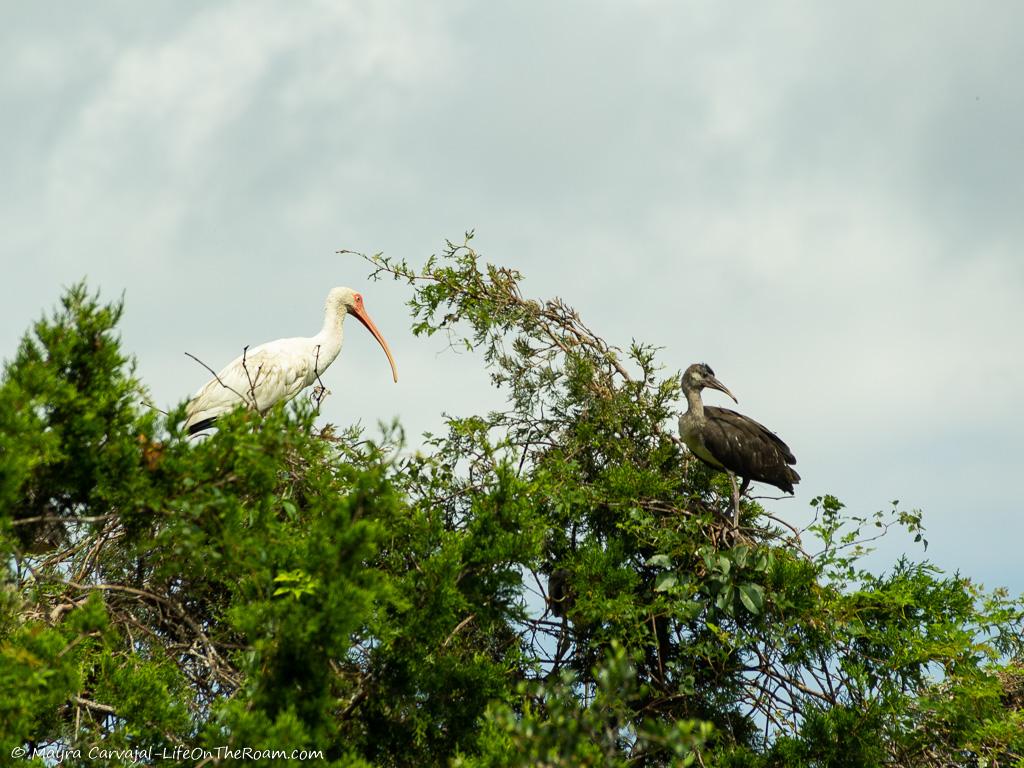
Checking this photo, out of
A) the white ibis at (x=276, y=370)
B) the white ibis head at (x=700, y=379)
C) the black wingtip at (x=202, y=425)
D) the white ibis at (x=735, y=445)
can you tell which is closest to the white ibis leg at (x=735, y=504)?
the white ibis at (x=735, y=445)

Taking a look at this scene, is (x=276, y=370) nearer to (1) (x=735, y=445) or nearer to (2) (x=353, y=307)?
(2) (x=353, y=307)

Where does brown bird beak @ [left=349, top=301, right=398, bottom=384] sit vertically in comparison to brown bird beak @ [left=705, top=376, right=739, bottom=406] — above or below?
above

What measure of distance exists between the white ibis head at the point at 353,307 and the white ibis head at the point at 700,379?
164 inches

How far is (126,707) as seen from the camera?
5039mm

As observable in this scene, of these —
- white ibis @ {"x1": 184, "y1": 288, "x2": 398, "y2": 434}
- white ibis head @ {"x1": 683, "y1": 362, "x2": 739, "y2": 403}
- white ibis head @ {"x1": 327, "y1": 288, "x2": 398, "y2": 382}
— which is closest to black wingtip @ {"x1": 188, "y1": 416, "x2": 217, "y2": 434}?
white ibis @ {"x1": 184, "y1": 288, "x2": 398, "y2": 434}

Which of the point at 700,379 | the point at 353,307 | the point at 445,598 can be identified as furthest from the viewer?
the point at 353,307

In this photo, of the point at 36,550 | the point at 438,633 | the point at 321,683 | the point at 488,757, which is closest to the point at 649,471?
the point at 438,633

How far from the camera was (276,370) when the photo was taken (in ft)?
30.5

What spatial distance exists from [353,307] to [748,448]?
5457 mm

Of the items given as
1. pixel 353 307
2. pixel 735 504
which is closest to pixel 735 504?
pixel 735 504

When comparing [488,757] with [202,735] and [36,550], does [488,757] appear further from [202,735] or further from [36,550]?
[36,550]

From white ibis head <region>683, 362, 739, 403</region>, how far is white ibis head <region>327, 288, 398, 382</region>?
4154 millimetres

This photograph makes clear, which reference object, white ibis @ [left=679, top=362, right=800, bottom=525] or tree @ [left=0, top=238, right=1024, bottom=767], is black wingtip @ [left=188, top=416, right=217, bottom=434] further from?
white ibis @ [left=679, top=362, right=800, bottom=525]

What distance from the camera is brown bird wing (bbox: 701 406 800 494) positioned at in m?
7.10
